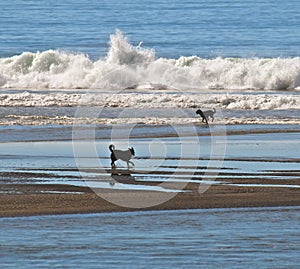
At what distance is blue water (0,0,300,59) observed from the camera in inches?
1719

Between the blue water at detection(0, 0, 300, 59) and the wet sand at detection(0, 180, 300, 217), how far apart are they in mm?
27919

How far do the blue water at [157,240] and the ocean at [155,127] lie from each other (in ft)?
0.06

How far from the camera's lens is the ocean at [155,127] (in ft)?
31.8

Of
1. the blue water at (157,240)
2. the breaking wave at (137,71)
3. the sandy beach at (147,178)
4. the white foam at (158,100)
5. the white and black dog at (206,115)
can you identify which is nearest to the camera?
the blue water at (157,240)

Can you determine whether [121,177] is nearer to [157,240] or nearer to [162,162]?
[162,162]

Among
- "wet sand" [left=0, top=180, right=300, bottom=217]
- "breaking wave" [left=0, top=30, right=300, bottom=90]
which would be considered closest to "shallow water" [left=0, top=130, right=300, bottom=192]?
"wet sand" [left=0, top=180, right=300, bottom=217]

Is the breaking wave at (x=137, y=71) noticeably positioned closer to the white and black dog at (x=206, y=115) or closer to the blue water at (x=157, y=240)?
the white and black dog at (x=206, y=115)

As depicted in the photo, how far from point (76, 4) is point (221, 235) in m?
58.1

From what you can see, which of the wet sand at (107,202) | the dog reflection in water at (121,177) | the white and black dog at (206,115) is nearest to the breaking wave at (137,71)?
the white and black dog at (206,115)

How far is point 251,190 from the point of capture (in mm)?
12516

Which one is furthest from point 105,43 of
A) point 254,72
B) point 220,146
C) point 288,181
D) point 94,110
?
point 288,181

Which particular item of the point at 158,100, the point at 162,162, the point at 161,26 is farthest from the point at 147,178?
the point at 161,26

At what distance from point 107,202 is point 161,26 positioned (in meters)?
42.1

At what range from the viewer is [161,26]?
53375mm
